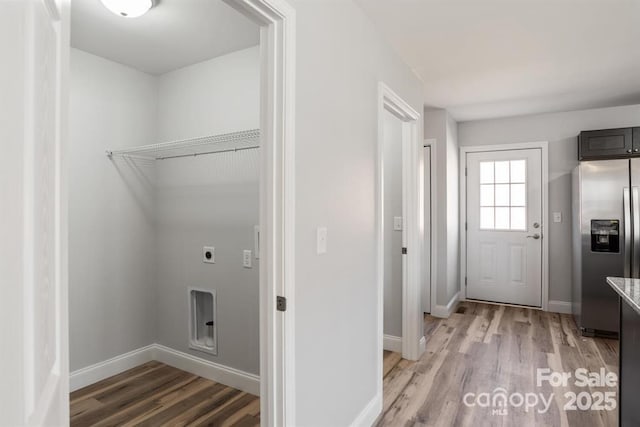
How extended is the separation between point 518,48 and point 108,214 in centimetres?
330

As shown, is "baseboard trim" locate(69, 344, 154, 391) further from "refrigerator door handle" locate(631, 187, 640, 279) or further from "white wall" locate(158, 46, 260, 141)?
"refrigerator door handle" locate(631, 187, 640, 279)

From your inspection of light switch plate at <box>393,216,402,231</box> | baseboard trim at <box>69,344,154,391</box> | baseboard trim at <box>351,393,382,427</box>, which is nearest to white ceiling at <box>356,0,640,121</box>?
light switch plate at <box>393,216,402,231</box>

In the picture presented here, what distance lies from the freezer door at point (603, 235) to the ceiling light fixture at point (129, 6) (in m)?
4.07

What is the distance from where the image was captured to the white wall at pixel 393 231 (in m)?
3.47

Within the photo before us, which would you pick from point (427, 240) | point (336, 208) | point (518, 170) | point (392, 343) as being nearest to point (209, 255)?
point (336, 208)

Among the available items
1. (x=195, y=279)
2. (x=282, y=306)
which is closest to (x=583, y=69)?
(x=282, y=306)

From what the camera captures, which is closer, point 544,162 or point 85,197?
point 85,197

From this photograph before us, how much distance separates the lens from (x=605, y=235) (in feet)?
12.2

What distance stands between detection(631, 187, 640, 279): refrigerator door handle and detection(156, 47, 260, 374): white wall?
3550 mm

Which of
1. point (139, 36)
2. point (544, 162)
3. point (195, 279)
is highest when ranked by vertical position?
point (139, 36)

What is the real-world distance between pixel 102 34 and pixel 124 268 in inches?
65.9

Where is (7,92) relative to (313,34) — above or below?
below

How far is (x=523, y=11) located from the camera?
2223 mm

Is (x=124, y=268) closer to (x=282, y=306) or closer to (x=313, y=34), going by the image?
(x=282, y=306)
